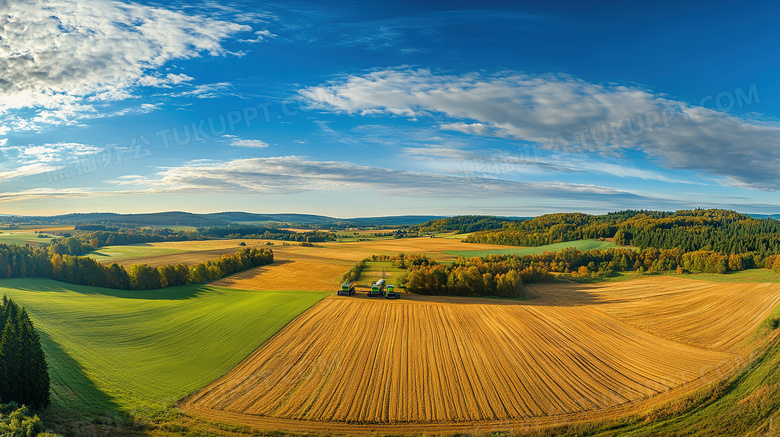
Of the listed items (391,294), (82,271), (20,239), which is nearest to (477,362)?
(391,294)

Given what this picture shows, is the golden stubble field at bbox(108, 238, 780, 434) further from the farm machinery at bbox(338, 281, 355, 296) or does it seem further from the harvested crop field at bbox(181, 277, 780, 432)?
A: the farm machinery at bbox(338, 281, 355, 296)

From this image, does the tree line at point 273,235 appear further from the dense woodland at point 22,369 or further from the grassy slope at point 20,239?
the dense woodland at point 22,369

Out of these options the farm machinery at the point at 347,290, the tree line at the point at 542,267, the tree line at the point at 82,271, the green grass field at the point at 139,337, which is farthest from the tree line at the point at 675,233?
the tree line at the point at 82,271

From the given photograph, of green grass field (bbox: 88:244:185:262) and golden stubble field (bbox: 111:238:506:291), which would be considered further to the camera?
green grass field (bbox: 88:244:185:262)

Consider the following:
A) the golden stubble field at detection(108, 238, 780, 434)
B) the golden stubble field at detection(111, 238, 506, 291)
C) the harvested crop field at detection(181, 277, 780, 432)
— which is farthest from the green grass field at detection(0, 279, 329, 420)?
the golden stubble field at detection(111, 238, 506, 291)

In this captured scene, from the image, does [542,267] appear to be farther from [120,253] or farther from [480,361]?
[120,253]

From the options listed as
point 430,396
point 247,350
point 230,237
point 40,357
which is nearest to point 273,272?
point 247,350

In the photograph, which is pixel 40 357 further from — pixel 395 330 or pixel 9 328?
pixel 395 330
